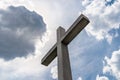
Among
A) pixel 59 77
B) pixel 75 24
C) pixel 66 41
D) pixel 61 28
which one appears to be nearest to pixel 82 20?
pixel 75 24

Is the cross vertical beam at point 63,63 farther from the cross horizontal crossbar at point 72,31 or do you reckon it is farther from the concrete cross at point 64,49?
the cross horizontal crossbar at point 72,31

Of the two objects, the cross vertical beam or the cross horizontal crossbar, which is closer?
the cross vertical beam

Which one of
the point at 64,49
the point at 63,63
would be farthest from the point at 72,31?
the point at 63,63

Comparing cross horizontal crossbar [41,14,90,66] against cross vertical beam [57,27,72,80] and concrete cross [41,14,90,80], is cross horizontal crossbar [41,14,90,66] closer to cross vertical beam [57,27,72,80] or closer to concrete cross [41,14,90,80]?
concrete cross [41,14,90,80]

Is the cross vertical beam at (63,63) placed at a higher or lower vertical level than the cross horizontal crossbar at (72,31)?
lower

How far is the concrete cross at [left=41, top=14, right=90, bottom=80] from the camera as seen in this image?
3410 millimetres

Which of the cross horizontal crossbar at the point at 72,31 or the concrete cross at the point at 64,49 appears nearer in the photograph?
the concrete cross at the point at 64,49

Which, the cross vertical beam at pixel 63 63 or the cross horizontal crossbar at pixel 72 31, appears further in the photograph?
the cross horizontal crossbar at pixel 72 31

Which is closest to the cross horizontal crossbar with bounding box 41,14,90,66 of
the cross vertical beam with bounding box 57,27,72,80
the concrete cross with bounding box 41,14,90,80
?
the concrete cross with bounding box 41,14,90,80

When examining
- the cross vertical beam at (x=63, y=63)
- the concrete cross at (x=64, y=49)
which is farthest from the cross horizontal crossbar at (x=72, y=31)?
the cross vertical beam at (x=63, y=63)

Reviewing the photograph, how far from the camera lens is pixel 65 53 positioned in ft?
12.4

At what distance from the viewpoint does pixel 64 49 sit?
388cm

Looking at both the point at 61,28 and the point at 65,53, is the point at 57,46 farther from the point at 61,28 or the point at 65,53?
the point at 61,28

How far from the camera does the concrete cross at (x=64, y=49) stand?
3410 millimetres
